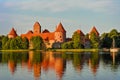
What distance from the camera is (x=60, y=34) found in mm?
129250

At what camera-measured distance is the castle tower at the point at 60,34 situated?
12900 centimetres

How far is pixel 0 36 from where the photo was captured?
14862cm

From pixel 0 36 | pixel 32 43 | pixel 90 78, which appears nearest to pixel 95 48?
pixel 32 43

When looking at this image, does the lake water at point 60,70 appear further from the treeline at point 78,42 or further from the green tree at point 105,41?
the green tree at point 105,41

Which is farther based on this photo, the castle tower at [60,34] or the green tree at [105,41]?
the castle tower at [60,34]

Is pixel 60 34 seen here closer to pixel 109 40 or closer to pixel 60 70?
pixel 109 40

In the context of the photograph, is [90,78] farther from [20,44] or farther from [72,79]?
[20,44]

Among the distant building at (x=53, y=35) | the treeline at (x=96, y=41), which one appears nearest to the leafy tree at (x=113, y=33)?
the treeline at (x=96, y=41)

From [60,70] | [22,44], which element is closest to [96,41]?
[22,44]

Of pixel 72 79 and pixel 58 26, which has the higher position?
pixel 58 26

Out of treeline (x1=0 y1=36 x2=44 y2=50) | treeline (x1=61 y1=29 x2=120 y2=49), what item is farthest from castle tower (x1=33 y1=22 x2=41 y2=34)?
treeline (x1=61 y1=29 x2=120 y2=49)

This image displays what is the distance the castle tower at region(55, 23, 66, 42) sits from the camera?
423ft

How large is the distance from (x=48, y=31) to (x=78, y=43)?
49827mm

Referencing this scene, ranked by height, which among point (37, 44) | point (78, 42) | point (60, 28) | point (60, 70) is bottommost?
point (60, 70)
